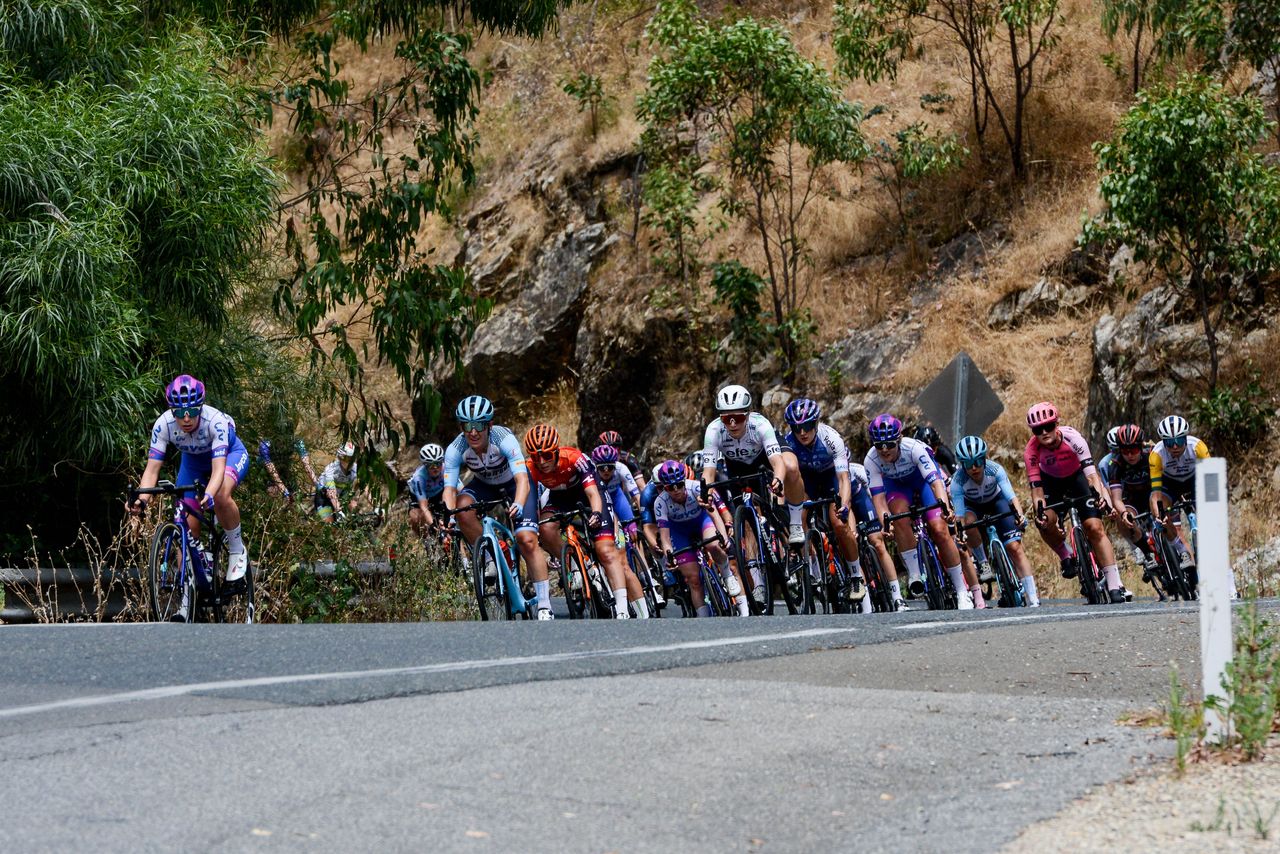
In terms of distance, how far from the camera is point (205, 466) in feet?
41.0

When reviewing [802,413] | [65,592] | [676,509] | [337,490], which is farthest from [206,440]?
[337,490]

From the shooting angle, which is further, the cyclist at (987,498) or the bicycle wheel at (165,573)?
the cyclist at (987,498)

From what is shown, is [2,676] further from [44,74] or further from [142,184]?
[44,74]

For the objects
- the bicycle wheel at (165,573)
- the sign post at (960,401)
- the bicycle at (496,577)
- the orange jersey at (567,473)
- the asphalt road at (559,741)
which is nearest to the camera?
the asphalt road at (559,741)

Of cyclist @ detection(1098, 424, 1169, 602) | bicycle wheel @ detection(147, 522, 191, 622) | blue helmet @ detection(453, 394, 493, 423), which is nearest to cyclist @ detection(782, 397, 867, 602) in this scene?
blue helmet @ detection(453, 394, 493, 423)

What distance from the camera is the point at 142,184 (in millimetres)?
13906

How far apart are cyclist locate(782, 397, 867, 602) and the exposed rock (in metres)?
14.2

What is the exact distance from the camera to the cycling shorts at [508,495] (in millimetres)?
12852

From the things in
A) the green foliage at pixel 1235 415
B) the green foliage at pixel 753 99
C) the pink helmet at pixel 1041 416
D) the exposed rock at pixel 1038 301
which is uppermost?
the green foliage at pixel 753 99

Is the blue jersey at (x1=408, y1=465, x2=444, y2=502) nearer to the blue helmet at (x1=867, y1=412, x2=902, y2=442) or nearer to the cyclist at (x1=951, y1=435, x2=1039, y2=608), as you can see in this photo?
the blue helmet at (x1=867, y1=412, x2=902, y2=442)

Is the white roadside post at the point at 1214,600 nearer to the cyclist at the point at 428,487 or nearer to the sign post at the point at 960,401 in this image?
the sign post at the point at 960,401

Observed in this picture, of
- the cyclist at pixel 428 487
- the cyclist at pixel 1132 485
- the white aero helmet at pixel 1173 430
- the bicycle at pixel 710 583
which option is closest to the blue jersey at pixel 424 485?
the cyclist at pixel 428 487

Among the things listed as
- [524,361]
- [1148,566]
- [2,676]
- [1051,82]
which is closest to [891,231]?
[1051,82]

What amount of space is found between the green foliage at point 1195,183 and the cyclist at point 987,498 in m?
7.90
